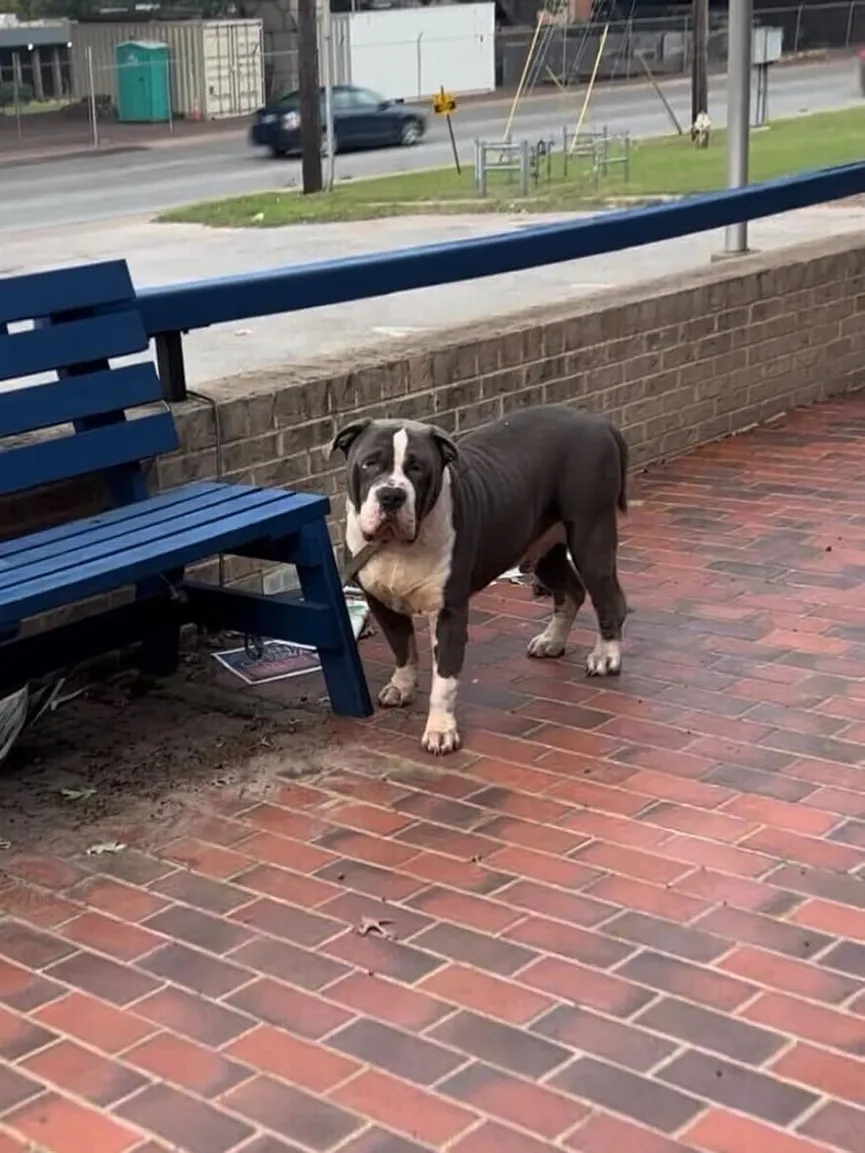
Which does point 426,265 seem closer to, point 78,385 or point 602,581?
point 602,581

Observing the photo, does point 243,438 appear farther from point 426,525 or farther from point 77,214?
point 77,214

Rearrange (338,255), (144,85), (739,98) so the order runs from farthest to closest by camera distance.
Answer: (144,85) → (338,255) → (739,98)

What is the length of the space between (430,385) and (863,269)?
3636 millimetres

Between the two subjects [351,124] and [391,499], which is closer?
[391,499]

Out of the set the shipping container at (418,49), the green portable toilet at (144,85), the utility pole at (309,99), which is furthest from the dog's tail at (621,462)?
the green portable toilet at (144,85)

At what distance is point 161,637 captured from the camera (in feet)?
16.7

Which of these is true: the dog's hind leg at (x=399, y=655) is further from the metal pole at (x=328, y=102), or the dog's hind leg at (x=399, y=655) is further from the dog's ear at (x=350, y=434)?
the metal pole at (x=328, y=102)

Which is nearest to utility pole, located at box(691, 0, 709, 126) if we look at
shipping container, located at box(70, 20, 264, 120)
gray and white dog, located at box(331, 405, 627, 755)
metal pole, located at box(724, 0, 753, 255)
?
shipping container, located at box(70, 20, 264, 120)

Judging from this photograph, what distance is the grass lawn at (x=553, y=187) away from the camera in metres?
22.5

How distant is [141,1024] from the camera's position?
11.0ft

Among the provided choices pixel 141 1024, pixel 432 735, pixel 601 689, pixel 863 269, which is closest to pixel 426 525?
pixel 432 735

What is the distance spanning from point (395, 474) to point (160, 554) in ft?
2.03

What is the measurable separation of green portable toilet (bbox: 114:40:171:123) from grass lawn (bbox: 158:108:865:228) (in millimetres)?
13844

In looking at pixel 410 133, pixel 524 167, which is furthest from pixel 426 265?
pixel 410 133
